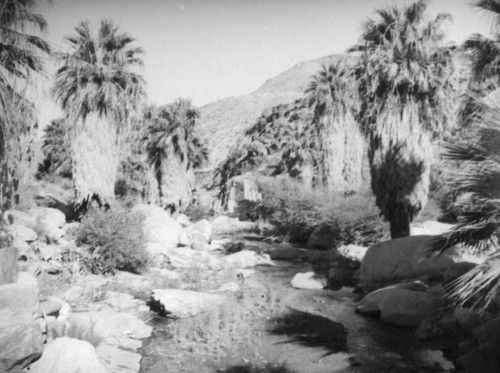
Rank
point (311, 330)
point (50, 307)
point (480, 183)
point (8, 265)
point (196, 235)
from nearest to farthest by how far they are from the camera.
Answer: point (480, 183), point (8, 265), point (50, 307), point (311, 330), point (196, 235)

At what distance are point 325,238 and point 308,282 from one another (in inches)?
284

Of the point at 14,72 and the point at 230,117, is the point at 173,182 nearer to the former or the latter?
the point at 14,72

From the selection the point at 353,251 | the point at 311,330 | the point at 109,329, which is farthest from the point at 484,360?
the point at 353,251

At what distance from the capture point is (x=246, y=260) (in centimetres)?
1733

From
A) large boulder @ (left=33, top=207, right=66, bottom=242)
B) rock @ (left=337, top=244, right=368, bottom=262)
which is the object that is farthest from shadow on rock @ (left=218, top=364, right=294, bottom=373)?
rock @ (left=337, top=244, right=368, bottom=262)

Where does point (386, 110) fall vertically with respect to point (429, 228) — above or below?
above

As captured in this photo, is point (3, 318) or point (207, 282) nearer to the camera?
point (3, 318)

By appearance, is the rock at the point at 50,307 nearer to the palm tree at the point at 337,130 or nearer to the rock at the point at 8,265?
the rock at the point at 8,265

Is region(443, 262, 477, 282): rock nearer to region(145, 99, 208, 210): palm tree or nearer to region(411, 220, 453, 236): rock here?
region(411, 220, 453, 236): rock

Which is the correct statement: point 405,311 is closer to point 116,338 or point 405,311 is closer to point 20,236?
point 116,338

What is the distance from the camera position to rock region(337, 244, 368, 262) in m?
17.5

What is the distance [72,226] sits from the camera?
A: 1547cm

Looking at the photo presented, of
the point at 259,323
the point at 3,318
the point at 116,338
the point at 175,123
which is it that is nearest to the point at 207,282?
the point at 259,323

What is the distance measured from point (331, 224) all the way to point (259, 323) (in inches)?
435
